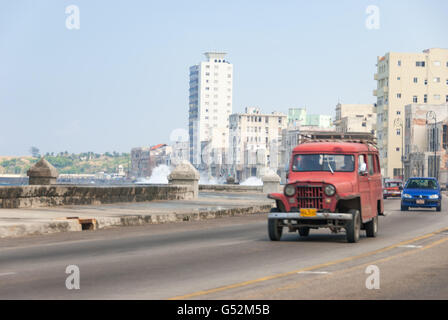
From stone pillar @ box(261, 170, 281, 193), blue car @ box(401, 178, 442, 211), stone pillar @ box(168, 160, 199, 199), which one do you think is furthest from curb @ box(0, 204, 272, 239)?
stone pillar @ box(261, 170, 281, 193)

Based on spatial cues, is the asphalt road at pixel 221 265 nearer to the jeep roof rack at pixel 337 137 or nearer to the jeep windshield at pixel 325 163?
the jeep windshield at pixel 325 163

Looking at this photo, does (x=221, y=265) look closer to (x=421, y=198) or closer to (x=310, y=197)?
(x=310, y=197)

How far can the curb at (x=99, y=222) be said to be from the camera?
2050 centimetres

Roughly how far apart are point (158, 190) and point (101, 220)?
13237mm

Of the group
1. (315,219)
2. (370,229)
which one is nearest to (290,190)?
(315,219)

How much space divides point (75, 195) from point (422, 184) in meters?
19.3

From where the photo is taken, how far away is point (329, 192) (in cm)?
1881

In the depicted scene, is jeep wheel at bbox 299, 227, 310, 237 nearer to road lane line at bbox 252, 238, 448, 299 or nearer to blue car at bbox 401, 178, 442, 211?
road lane line at bbox 252, 238, 448, 299

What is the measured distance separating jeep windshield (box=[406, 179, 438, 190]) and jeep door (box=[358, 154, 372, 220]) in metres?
21.2

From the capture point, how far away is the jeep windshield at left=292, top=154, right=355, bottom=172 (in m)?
20.1

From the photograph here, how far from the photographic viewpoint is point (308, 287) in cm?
1106

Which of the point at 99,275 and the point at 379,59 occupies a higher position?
the point at 379,59
